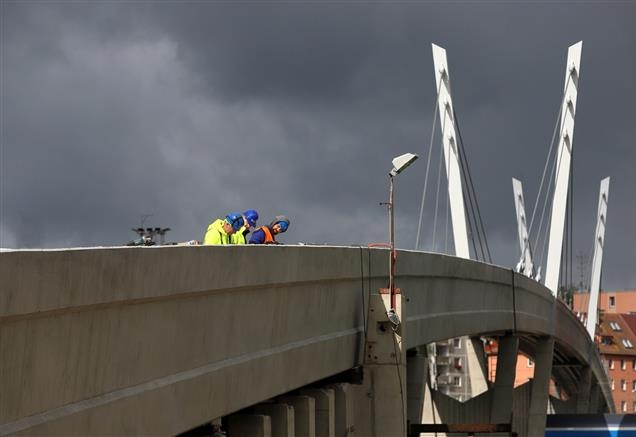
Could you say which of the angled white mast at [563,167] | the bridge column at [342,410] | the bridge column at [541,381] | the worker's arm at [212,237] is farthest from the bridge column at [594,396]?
the worker's arm at [212,237]

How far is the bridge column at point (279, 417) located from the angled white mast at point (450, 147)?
26.9 m

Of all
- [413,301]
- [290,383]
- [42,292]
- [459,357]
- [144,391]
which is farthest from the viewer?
[459,357]

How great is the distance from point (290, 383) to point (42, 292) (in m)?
6.51

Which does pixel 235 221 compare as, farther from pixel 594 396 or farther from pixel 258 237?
pixel 594 396

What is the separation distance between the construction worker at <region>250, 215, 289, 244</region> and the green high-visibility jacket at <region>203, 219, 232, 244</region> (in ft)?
3.84

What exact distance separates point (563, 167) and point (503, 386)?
35.6ft

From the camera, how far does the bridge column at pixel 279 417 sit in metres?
14.2

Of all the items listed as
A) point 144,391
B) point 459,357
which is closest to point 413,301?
point 144,391

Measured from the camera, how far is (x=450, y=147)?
4438 cm

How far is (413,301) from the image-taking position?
22.2 metres

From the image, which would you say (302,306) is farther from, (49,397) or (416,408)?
(416,408)

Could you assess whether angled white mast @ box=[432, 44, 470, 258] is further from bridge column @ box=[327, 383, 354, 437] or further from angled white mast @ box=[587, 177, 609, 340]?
angled white mast @ box=[587, 177, 609, 340]

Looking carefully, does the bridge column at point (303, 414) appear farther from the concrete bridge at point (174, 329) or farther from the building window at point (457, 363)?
the building window at point (457, 363)

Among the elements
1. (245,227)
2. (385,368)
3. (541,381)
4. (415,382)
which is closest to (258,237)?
(245,227)
